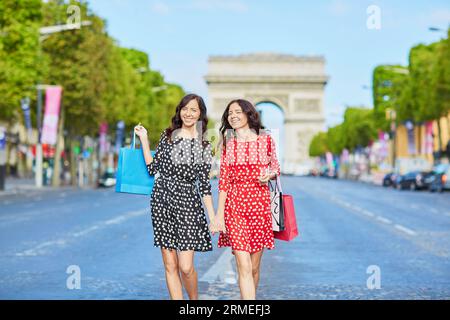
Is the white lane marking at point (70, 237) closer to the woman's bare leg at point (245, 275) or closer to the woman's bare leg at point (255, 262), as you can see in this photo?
the woman's bare leg at point (255, 262)

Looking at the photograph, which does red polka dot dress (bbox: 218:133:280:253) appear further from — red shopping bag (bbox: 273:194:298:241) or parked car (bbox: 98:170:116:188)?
parked car (bbox: 98:170:116:188)

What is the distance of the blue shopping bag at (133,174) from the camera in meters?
7.70

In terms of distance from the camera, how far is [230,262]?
566 inches

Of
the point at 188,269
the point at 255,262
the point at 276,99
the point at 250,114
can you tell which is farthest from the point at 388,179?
the point at 188,269

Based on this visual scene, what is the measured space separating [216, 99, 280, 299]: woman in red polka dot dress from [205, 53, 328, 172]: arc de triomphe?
4805 inches

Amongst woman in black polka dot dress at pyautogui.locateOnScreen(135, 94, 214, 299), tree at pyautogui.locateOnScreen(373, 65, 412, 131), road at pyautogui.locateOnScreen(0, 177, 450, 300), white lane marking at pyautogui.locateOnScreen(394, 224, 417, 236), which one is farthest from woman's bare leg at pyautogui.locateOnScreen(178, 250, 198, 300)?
tree at pyautogui.locateOnScreen(373, 65, 412, 131)

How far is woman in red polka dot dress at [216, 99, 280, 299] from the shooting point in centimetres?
767

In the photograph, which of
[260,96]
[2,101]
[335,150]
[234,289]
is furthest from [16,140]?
[234,289]

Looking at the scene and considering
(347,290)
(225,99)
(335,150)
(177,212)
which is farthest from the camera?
(335,150)

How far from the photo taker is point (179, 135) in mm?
7797

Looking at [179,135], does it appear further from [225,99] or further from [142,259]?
[225,99]

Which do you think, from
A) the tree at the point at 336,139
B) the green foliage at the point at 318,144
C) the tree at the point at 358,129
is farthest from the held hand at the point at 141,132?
the green foliage at the point at 318,144

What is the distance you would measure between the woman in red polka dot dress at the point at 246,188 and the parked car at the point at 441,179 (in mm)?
51576

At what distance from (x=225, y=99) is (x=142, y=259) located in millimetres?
120249
